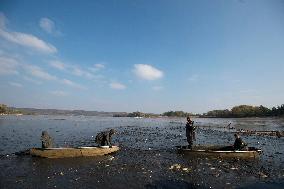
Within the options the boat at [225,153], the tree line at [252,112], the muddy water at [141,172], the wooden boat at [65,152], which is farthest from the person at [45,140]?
the tree line at [252,112]

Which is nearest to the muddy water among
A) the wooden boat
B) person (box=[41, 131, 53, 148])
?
the wooden boat

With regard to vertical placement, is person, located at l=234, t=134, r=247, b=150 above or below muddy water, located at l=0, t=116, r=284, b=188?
above

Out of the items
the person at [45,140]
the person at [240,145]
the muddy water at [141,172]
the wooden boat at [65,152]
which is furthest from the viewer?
the person at [240,145]

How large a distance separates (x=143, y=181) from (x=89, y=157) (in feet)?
26.9

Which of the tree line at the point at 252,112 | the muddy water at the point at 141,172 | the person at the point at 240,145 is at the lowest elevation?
the muddy water at the point at 141,172

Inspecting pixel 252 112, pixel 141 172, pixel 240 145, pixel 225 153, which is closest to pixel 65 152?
pixel 141 172

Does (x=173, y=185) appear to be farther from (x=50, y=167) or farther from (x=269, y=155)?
(x=269, y=155)

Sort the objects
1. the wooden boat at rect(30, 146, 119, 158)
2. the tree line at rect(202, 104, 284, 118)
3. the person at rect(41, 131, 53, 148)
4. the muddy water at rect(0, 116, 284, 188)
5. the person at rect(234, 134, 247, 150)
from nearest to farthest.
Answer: the muddy water at rect(0, 116, 284, 188) → the wooden boat at rect(30, 146, 119, 158) → the person at rect(41, 131, 53, 148) → the person at rect(234, 134, 247, 150) → the tree line at rect(202, 104, 284, 118)

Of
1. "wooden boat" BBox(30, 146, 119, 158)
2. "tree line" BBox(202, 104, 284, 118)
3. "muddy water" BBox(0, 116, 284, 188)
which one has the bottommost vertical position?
"muddy water" BBox(0, 116, 284, 188)

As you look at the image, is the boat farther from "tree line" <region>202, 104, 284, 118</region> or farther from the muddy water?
"tree line" <region>202, 104, 284, 118</region>

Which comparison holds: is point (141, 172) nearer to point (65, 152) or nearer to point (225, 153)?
point (65, 152)

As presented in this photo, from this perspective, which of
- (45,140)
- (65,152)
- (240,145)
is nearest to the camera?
(65,152)

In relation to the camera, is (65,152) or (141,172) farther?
(65,152)

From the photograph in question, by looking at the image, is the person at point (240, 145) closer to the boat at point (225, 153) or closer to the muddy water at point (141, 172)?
the boat at point (225, 153)
